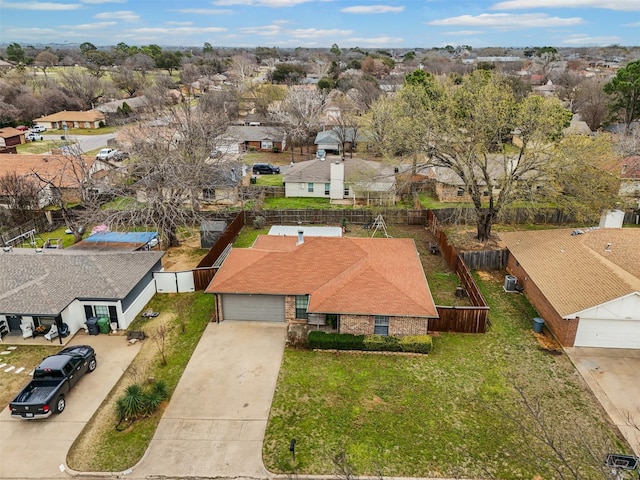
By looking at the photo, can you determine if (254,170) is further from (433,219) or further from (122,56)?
(122,56)

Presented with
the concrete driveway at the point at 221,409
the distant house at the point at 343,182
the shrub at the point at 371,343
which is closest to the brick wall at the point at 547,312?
the shrub at the point at 371,343

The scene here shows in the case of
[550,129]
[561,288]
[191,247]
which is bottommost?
[191,247]

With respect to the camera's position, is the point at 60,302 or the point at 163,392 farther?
the point at 60,302

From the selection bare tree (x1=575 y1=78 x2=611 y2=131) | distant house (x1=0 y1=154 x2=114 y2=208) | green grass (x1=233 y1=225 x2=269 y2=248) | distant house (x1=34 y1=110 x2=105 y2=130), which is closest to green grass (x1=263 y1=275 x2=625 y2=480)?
green grass (x1=233 y1=225 x2=269 y2=248)

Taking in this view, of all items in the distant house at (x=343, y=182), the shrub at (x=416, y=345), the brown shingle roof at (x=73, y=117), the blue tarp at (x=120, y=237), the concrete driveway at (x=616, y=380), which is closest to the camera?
the concrete driveway at (x=616, y=380)

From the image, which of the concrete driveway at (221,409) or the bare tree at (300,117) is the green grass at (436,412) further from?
the bare tree at (300,117)

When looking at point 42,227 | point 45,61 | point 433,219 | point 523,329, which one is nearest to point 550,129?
point 433,219
